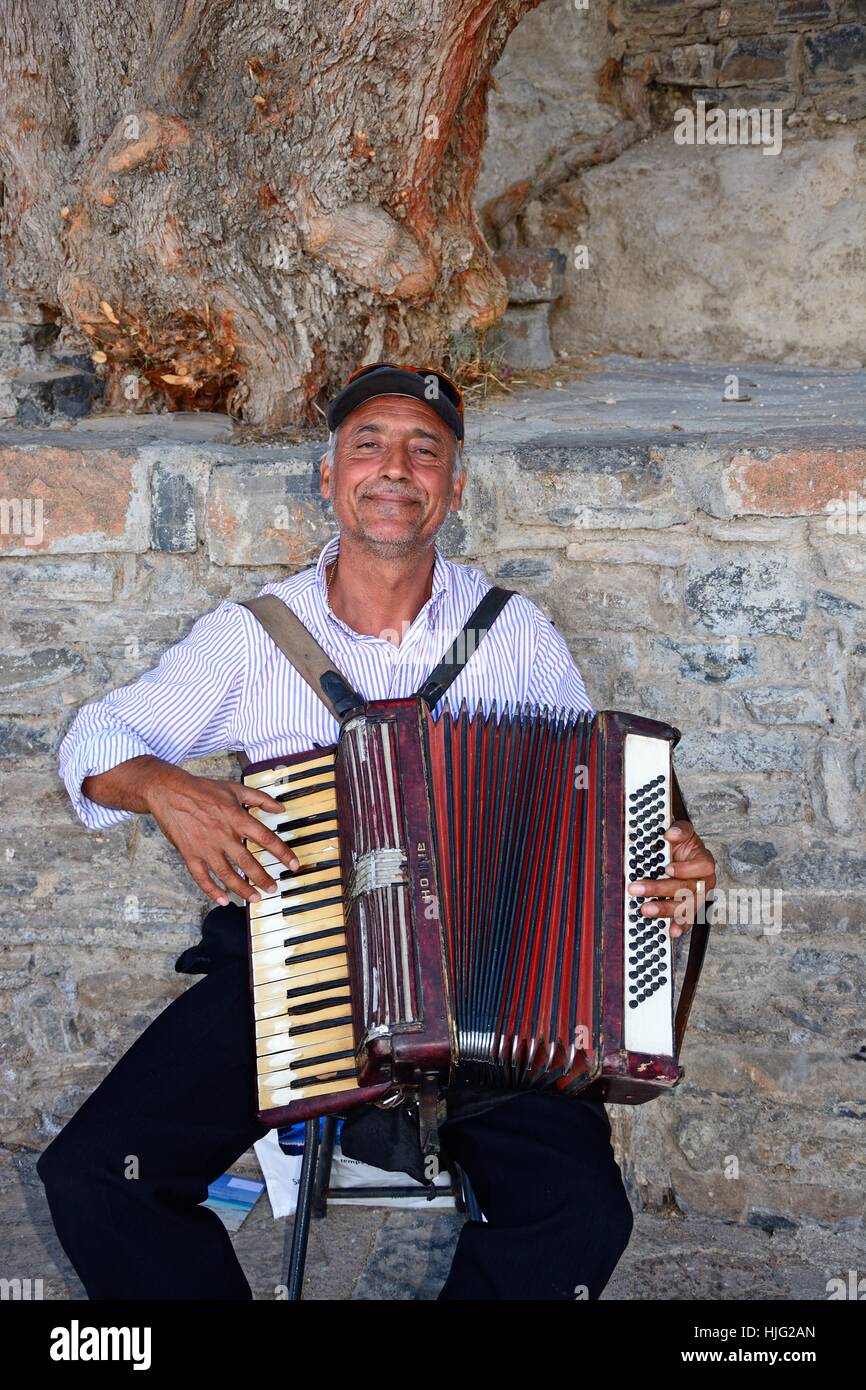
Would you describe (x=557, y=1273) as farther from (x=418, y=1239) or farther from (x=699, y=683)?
(x=699, y=683)

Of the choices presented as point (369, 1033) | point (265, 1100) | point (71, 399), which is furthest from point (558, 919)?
point (71, 399)

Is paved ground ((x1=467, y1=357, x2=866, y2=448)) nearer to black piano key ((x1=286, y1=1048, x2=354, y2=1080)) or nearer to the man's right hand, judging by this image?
the man's right hand

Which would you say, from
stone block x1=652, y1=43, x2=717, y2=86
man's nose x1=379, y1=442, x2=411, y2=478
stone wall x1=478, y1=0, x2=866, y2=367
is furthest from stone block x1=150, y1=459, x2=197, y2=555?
stone block x1=652, y1=43, x2=717, y2=86

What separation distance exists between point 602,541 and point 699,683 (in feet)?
1.27

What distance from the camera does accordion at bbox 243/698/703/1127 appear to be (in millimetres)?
2195

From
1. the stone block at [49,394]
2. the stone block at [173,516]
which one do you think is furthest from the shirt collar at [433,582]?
the stone block at [49,394]

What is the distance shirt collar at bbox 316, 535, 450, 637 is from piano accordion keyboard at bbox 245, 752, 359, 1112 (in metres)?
0.54

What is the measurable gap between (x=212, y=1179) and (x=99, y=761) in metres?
0.77

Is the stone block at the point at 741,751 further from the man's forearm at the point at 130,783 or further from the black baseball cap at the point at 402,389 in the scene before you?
the man's forearm at the point at 130,783

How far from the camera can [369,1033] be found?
7.07 feet

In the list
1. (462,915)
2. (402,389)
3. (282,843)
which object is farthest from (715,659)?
(282,843)

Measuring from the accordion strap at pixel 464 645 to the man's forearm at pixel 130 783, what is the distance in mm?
477

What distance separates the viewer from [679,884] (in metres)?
2.29

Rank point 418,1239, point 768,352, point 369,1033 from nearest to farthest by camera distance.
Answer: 1. point 369,1033
2. point 418,1239
3. point 768,352
